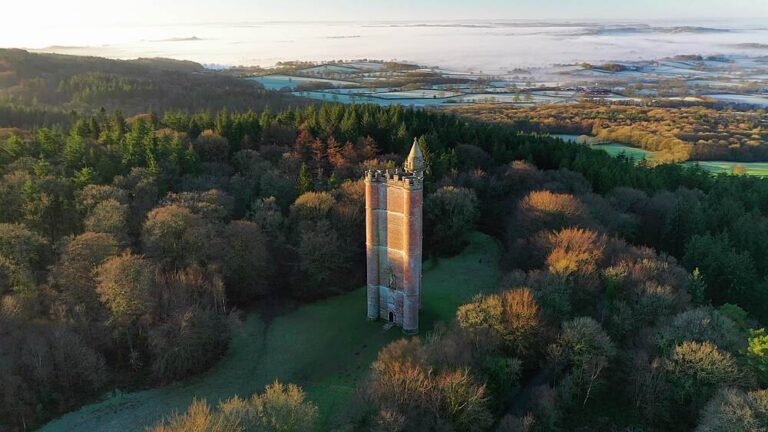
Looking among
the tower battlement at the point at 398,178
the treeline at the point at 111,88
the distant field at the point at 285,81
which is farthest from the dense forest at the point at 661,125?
the tower battlement at the point at 398,178

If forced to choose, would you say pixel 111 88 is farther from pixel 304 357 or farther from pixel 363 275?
pixel 304 357

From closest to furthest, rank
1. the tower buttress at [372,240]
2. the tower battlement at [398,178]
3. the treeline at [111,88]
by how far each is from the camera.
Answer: the tower battlement at [398,178] < the tower buttress at [372,240] < the treeline at [111,88]

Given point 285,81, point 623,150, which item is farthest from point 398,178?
point 285,81

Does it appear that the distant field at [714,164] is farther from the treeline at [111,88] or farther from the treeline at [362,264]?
the treeline at [111,88]

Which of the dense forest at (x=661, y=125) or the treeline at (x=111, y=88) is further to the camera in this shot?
the dense forest at (x=661, y=125)

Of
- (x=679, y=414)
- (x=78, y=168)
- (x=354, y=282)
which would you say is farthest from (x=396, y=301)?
(x=78, y=168)

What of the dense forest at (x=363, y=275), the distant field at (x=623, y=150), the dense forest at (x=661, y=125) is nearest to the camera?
the dense forest at (x=363, y=275)

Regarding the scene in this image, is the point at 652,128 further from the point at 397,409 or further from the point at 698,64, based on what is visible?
the point at 397,409
